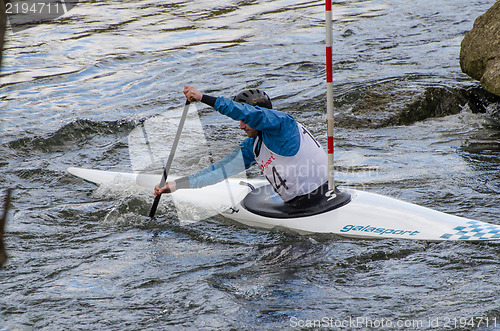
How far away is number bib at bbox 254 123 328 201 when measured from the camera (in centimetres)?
446

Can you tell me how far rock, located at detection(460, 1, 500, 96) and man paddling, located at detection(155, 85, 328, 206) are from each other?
138 inches

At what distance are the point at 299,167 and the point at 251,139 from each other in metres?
0.47

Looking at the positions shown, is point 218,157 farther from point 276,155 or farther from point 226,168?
point 276,155

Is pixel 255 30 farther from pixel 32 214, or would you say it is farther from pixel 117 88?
pixel 32 214

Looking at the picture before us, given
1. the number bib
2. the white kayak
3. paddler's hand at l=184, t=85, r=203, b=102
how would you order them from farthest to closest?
the number bib < the white kayak < paddler's hand at l=184, t=85, r=203, b=102

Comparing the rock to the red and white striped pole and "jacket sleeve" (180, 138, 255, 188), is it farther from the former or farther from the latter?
"jacket sleeve" (180, 138, 255, 188)

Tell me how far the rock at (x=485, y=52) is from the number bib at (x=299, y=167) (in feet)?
11.5

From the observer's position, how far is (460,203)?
16.6ft

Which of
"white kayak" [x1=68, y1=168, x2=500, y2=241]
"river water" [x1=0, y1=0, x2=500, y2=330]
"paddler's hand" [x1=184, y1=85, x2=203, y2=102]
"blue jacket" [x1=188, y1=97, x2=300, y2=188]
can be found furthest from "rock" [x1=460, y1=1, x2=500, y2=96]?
"paddler's hand" [x1=184, y1=85, x2=203, y2=102]

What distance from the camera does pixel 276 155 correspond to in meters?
4.44

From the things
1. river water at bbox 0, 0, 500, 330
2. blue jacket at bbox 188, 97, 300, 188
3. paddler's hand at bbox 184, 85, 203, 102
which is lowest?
river water at bbox 0, 0, 500, 330

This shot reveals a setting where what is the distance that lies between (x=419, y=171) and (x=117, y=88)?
616 centimetres

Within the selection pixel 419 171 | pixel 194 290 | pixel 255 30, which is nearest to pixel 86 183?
pixel 194 290

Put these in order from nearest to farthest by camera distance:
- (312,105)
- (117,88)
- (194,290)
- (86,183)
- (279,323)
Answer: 1. (279,323)
2. (194,290)
3. (86,183)
4. (312,105)
5. (117,88)
